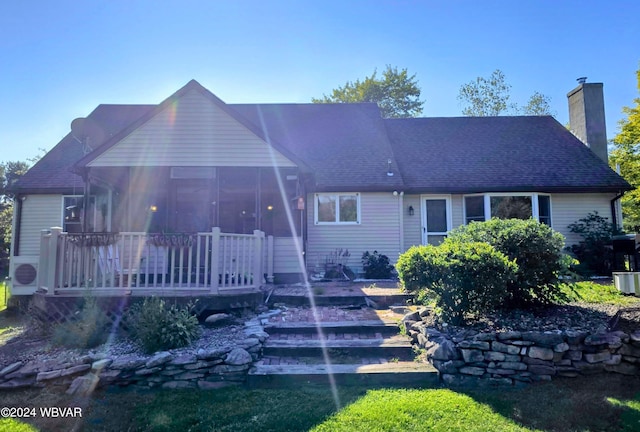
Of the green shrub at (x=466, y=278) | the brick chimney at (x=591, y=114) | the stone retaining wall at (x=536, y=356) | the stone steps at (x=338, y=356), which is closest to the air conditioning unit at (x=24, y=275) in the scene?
the stone steps at (x=338, y=356)

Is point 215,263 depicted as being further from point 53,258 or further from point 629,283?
point 629,283

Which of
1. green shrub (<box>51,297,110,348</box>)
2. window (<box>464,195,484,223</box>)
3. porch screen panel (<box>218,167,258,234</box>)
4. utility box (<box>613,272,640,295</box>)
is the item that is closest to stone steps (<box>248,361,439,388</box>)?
green shrub (<box>51,297,110,348</box>)

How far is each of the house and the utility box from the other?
5018mm

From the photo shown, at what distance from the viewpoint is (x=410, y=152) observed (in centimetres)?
1302

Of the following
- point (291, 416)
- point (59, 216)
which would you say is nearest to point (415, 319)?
point (291, 416)

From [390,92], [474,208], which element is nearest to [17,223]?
[474,208]

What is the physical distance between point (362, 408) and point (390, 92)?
85.6ft

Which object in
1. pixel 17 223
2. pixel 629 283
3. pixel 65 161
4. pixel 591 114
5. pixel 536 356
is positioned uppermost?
pixel 591 114

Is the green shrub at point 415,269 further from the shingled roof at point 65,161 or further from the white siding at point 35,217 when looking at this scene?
the white siding at point 35,217

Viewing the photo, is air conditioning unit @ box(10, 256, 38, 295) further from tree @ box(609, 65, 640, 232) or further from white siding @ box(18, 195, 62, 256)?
tree @ box(609, 65, 640, 232)

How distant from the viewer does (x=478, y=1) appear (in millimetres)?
8766

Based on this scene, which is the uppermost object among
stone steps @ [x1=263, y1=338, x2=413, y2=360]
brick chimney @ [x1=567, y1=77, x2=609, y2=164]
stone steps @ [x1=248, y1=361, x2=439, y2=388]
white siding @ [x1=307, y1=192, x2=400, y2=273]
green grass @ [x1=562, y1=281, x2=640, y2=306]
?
brick chimney @ [x1=567, y1=77, x2=609, y2=164]

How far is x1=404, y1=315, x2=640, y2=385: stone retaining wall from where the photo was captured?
3961 millimetres

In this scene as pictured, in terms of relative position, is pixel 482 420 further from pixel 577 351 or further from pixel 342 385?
pixel 577 351
